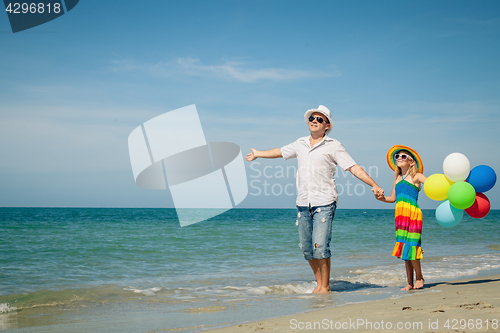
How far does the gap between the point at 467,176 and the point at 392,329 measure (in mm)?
2716

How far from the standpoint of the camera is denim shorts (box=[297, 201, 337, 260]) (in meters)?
4.04

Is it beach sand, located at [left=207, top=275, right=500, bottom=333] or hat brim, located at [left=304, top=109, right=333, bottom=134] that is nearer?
beach sand, located at [left=207, top=275, right=500, bottom=333]

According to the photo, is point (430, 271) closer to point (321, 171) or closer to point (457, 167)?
point (457, 167)

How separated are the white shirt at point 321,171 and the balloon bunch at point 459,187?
1168 millimetres

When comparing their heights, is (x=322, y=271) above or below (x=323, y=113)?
below

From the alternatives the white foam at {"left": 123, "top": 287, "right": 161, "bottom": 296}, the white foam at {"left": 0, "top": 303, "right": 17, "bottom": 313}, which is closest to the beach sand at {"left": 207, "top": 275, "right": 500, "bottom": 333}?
the white foam at {"left": 123, "top": 287, "right": 161, "bottom": 296}

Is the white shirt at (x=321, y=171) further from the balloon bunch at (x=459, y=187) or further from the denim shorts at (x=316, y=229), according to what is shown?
the balloon bunch at (x=459, y=187)

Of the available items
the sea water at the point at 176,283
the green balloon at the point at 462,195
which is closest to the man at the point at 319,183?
the sea water at the point at 176,283

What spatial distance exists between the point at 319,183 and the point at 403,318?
5.58 ft

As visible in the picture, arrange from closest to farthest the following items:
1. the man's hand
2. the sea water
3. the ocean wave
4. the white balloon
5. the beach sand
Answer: the beach sand
the sea water
the white balloon
the man's hand
the ocean wave

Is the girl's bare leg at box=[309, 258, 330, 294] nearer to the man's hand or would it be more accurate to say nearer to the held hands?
the held hands

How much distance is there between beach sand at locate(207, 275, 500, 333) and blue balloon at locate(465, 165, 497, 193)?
131 cm

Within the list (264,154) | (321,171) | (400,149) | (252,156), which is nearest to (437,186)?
(400,149)

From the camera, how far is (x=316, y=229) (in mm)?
4094
